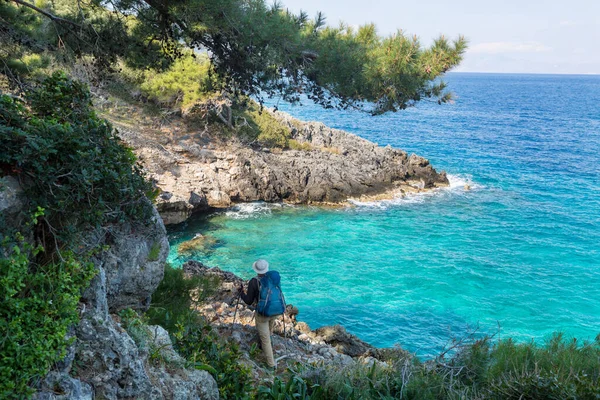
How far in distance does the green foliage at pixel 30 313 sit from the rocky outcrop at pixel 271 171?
19.8 metres

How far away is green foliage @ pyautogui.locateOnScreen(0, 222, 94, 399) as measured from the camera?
3.67 m

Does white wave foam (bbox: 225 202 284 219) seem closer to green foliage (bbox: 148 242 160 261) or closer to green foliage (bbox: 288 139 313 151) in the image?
green foliage (bbox: 288 139 313 151)

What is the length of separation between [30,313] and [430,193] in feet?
106

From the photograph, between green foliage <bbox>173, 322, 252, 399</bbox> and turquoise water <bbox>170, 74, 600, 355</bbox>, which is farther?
turquoise water <bbox>170, 74, 600, 355</bbox>

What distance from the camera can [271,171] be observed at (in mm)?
29844

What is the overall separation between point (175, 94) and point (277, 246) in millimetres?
14539

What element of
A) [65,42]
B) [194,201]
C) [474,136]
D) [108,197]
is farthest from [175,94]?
[474,136]

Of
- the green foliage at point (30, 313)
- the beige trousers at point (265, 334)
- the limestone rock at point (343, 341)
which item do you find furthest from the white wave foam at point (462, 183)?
the green foliage at point (30, 313)

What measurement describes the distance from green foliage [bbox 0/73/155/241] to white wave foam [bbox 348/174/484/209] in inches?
1006

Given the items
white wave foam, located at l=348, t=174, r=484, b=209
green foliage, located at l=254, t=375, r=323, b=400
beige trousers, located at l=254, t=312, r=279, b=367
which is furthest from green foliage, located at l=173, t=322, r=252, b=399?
white wave foam, located at l=348, t=174, r=484, b=209

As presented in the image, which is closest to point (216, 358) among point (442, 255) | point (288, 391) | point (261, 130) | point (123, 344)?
point (288, 391)

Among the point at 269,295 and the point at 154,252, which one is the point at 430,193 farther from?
the point at 154,252

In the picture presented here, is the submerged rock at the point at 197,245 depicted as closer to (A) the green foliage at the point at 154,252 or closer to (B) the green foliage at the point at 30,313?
(A) the green foliage at the point at 154,252

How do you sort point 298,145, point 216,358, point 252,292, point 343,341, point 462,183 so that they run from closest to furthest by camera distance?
1. point 216,358
2. point 252,292
3. point 343,341
4. point 298,145
5. point 462,183
